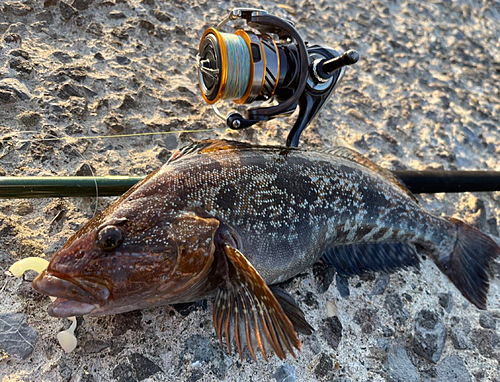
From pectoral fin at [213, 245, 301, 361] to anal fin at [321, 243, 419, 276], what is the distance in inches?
31.4

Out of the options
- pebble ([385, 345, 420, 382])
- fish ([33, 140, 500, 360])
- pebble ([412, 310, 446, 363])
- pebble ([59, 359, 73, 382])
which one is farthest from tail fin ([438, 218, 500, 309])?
pebble ([59, 359, 73, 382])

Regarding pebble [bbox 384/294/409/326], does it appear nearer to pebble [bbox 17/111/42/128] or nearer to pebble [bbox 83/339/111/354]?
pebble [bbox 83/339/111/354]

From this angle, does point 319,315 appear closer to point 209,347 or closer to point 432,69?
point 209,347

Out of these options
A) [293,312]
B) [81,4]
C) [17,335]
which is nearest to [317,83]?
[293,312]

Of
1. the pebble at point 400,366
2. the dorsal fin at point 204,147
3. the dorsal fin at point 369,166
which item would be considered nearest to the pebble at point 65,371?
the dorsal fin at point 204,147

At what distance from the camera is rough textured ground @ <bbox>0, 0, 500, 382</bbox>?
2061 mm

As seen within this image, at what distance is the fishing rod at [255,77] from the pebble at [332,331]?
1103 mm

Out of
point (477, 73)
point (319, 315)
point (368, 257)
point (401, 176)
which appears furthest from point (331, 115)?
point (477, 73)

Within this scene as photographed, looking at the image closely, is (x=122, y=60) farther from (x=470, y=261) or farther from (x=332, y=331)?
(x=470, y=261)

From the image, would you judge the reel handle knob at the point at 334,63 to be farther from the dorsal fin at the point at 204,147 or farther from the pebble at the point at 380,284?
the pebble at the point at 380,284

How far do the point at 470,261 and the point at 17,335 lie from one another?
282cm

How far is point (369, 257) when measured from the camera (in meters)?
2.68

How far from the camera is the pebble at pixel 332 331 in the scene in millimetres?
2354

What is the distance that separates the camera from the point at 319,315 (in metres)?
2.43
